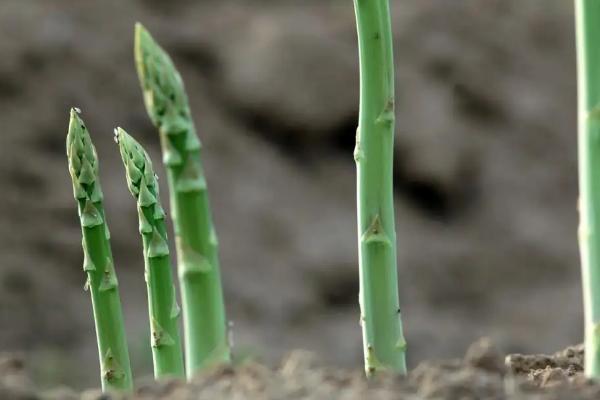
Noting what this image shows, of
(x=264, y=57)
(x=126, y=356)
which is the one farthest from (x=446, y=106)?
(x=126, y=356)

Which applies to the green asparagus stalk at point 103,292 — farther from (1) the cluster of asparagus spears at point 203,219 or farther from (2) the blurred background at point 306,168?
(2) the blurred background at point 306,168

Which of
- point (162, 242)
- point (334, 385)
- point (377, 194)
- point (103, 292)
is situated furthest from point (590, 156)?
point (103, 292)

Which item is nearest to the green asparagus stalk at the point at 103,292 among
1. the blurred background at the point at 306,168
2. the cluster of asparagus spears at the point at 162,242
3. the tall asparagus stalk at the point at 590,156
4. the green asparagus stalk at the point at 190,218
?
the cluster of asparagus spears at the point at 162,242

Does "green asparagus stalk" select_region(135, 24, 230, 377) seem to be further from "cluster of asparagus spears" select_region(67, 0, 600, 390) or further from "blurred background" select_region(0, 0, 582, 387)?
"blurred background" select_region(0, 0, 582, 387)

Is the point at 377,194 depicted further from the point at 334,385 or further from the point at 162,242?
the point at 334,385

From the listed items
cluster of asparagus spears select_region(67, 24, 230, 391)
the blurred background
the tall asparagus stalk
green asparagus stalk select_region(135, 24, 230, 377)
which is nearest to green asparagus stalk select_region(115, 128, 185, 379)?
cluster of asparagus spears select_region(67, 24, 230, 391)

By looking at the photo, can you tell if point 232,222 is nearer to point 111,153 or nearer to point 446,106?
point 111,153
